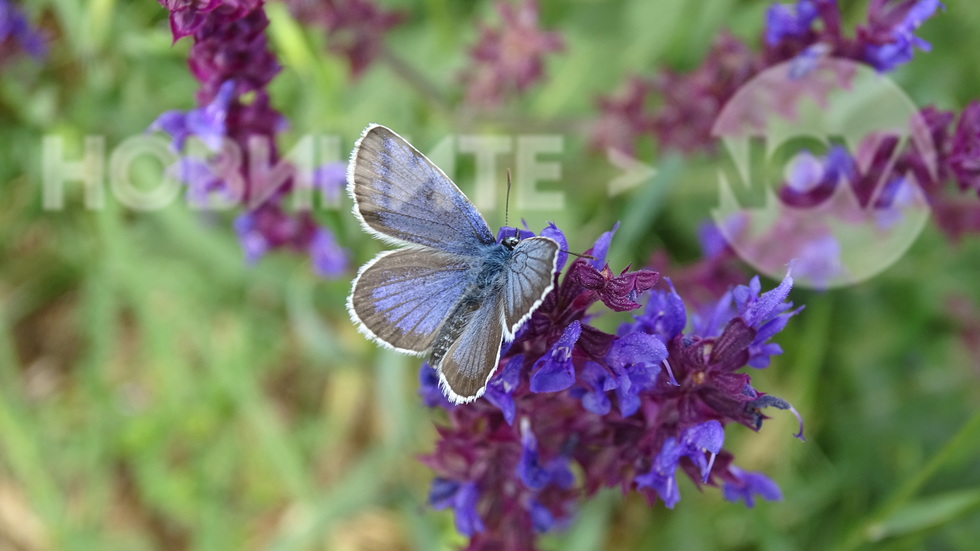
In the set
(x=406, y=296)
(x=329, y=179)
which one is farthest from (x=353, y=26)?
(x=406, y=296)

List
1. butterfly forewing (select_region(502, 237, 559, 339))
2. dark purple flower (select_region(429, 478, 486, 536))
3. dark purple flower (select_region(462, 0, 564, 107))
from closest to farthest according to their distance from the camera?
butterfly forewing (select_region(502, 237, 559, 339)) → dark purple flower (select_region(429, 478, 486, 536)) → dark purple flower (select_region(462, 0, 564, 107))

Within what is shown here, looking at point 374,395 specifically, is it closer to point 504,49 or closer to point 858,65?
point 504,49

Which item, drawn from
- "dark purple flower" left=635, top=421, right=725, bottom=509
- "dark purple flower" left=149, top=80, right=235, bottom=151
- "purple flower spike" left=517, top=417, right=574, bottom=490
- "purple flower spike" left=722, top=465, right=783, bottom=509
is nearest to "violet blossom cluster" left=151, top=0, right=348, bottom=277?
"dark purple flower" left=149, top=80, right=235, bottom=151

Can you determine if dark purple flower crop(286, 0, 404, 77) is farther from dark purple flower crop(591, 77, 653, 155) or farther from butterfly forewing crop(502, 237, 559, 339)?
butterfly forewing crop(502, 237, 559, 339)

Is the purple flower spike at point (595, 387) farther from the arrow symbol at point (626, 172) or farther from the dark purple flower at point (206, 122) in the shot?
the arrow symbol at point (626, 172)

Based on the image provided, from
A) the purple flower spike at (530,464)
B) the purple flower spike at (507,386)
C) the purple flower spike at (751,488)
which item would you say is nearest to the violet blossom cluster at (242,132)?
the purple flower spike at (507,386)

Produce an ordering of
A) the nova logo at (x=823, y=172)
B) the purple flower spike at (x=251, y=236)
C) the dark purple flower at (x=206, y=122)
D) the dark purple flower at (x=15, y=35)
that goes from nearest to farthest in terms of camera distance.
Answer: the dark purple flower at (x=206, y=122)
the nova logo at (x=823, y=172)
the purple flower spike at (x=251, y=236)
the dark purple flower at (x=15, y=35)

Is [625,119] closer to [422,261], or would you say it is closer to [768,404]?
[422,261]
